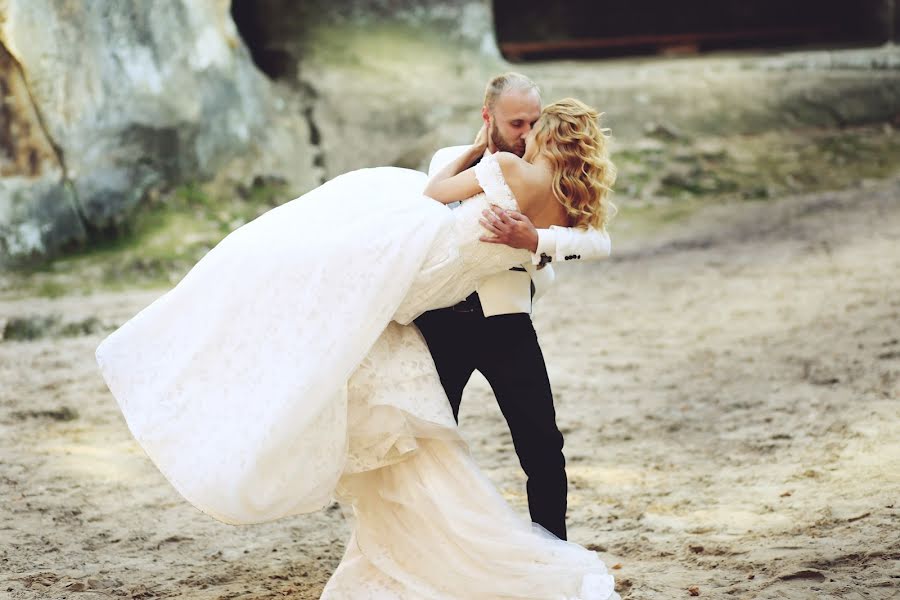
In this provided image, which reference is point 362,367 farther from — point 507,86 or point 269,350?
point 507,86

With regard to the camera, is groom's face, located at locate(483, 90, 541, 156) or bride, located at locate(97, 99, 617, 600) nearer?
bride, located at locate(97, 99, 617, 600)

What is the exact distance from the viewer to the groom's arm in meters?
2.87

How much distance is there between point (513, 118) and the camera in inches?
119

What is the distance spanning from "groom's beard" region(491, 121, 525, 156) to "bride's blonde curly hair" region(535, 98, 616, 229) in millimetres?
103

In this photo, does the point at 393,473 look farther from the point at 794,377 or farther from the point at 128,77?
the point at 128,77

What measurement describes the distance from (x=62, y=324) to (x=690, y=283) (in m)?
4.04

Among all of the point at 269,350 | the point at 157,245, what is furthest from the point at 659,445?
the point at 157,245

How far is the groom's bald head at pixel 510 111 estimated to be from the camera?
3.00 meters

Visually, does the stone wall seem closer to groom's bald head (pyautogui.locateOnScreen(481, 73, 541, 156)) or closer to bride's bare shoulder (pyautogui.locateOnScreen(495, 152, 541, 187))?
groom's bald head (pyautogui.locateOnScreen(481, 73, 541, 156))

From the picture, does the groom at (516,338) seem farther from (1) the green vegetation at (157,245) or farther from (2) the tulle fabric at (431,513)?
(1) the green vegetation at (157,245)

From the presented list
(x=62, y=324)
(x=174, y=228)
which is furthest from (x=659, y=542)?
(x=174, y=228)

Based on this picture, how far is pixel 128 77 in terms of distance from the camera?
7645 millimetres

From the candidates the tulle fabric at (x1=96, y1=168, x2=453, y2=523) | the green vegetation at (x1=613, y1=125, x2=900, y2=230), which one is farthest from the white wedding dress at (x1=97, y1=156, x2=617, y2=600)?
the green vegetation at (x1=613, y1=125, x2=900, y2=230)

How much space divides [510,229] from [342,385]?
620mm
